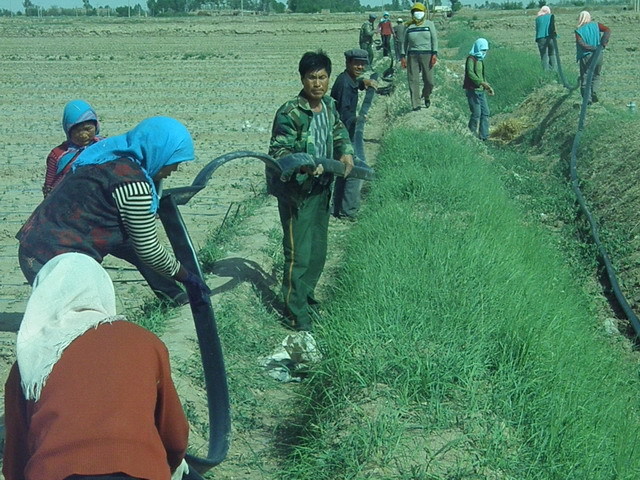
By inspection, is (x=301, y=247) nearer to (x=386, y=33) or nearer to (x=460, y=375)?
(x=460, y=375)

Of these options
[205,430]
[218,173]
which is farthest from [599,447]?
[218,173]

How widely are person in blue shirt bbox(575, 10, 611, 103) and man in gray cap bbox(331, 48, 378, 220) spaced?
19.8 ft

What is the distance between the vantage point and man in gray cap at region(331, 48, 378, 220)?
9.02 m

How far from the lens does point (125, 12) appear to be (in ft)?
374

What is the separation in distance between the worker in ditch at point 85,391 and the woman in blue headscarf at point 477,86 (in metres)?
11.6

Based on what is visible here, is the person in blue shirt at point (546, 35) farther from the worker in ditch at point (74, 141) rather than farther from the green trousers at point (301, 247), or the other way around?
the worker in ditch at point (74, 141)

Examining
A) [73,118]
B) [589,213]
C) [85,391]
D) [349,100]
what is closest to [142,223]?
[73,118]

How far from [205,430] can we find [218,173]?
24.2 feet

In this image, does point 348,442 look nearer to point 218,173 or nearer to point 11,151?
point 218,173

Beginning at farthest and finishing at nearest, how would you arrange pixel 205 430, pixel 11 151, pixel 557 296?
1. pixel 11 151
2. pixel 557 296
3. pixel 205 430

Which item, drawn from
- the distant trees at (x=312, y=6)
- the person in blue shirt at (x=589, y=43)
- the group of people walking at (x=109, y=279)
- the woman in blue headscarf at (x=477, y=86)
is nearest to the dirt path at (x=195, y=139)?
the group of people walking at (x=109, y=279)

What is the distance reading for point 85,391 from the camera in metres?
2.31

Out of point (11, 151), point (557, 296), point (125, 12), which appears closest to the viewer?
point (557, 296)

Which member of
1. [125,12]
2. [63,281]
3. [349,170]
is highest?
[63,281]
